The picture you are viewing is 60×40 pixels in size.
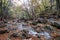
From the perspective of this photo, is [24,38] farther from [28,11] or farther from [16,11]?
[16,11]

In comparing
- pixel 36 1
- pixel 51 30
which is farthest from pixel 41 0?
pixel 51 30

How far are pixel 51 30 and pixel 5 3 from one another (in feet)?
41.5

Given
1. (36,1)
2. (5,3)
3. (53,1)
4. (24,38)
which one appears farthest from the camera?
(53,1)

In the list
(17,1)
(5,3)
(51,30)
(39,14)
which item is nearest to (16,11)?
(17,1)

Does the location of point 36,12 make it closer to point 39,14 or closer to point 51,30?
point 39,14

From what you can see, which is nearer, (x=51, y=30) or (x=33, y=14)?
(x=51, y=30)

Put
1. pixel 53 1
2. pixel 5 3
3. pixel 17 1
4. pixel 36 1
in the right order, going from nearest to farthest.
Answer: pixel 36 1
pixel 5 3
pixel 53 1
pixel 17 1

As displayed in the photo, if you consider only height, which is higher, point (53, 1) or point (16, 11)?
point (53, 1)

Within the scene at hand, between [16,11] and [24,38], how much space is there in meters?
19.8

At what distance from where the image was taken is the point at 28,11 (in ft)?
64.3

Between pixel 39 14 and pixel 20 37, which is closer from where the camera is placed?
pixel 20 37

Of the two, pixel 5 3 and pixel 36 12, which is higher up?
pixel 5 3

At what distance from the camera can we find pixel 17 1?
3048 centimetres

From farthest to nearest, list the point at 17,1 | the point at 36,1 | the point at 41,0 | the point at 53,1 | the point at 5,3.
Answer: the point at 17,1 → the point at 53,1 → the point at 41,0 → the point at 5,3 → the point at 36,1
